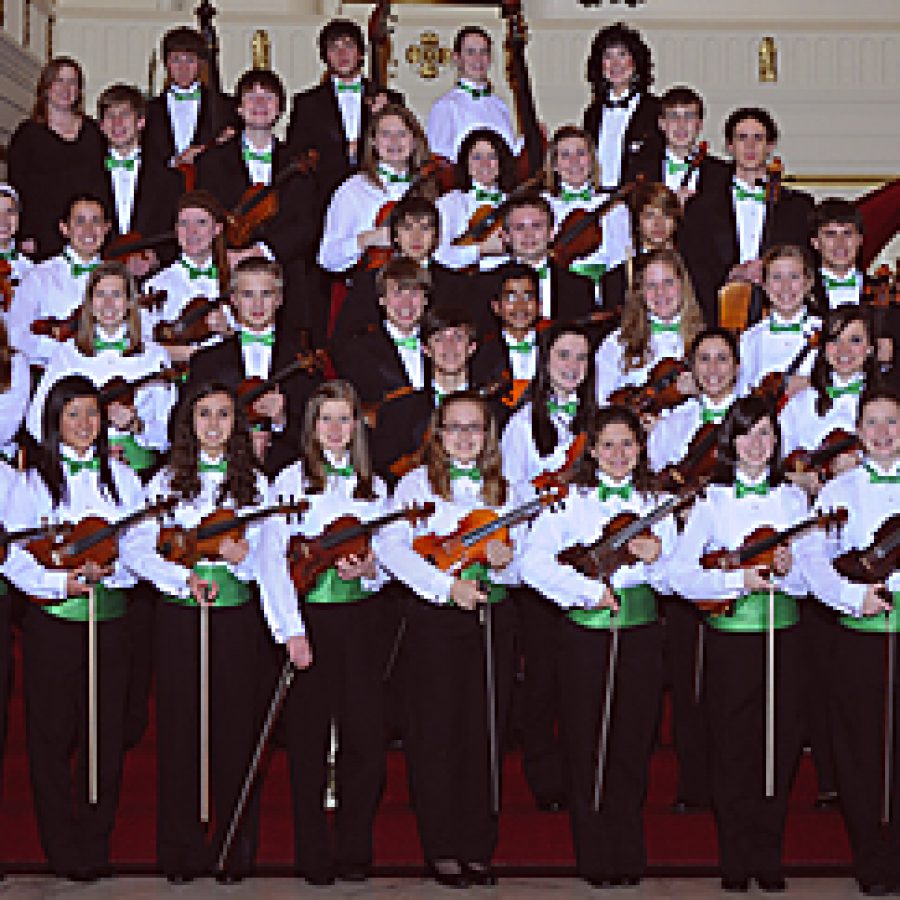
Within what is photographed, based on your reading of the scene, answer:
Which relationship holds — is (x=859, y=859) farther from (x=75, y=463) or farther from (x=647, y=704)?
(x=75, y=463)

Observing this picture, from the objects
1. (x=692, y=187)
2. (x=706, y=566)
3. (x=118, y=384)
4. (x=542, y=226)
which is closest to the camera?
(x=706, y=566)

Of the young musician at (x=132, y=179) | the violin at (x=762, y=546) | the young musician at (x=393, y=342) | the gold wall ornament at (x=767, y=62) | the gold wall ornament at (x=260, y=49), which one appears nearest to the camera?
the violin at (x=762, y=546)

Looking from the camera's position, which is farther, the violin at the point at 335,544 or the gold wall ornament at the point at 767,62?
the gold wall ornament at the point at 767,62

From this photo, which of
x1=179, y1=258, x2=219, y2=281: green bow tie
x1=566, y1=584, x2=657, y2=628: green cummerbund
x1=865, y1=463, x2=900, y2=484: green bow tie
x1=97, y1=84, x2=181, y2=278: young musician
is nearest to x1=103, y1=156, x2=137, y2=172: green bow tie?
x1=97, y1=84, x2=181, y2=278: young musician

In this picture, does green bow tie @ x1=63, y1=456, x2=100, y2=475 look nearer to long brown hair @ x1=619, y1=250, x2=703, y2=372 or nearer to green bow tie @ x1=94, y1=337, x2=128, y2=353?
green bow tie @ x1=94, y1=337, x2=128, y2=353

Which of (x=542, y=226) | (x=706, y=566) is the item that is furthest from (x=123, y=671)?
(x=542, y=226)

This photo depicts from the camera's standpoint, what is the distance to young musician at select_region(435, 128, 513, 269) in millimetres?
6668

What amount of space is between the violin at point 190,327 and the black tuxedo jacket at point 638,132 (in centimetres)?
180

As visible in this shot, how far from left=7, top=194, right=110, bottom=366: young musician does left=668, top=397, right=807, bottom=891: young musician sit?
7.78 ft

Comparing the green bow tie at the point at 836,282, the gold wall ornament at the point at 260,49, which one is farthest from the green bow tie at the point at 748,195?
the gold wall ornament at the point at 260,49

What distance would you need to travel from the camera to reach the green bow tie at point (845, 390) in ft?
18.7

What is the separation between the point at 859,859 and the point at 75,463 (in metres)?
2.47

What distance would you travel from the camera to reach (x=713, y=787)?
5258 mm

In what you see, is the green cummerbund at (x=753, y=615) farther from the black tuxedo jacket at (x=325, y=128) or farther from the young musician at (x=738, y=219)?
the black tuxedo jacket at (x=325, y=128)
